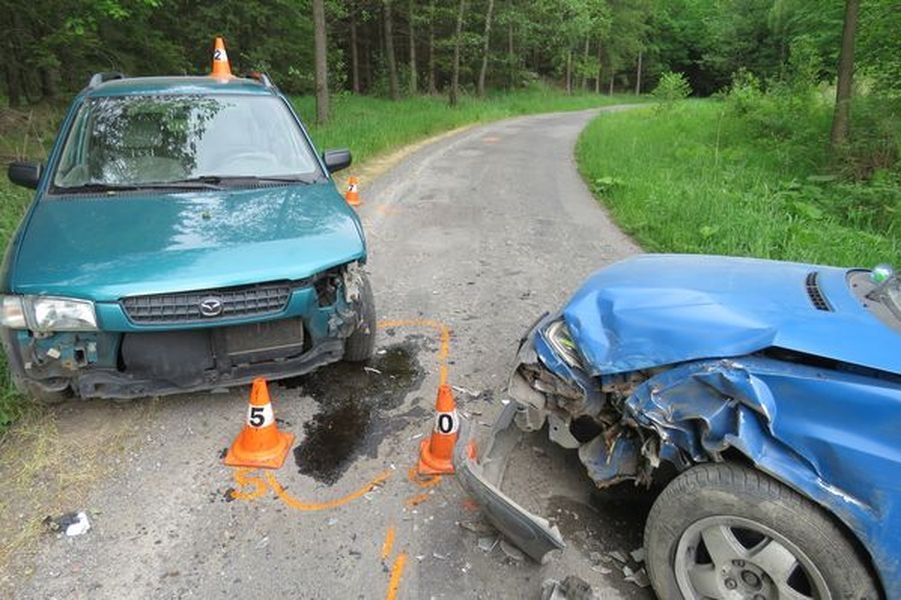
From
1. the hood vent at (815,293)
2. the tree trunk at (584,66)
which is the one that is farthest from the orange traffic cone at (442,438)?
the tree trunk at (584,66)

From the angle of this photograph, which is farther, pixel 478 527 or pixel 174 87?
pixel 174 87

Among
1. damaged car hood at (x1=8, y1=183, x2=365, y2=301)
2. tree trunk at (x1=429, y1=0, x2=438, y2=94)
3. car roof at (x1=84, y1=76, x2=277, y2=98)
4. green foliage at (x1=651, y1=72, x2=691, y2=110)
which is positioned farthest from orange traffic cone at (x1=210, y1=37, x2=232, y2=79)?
tree trunk at (x1=429, y1=0, x2=438, y2=94)

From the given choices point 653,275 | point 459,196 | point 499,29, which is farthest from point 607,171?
point 499,29

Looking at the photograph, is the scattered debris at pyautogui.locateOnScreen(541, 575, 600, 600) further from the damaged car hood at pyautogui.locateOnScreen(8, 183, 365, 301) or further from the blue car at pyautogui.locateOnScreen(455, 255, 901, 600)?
the damaged car hood at pyautogui.locateOnScreen(8, 183, 365, 301)

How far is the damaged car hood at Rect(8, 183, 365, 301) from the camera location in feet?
10.1

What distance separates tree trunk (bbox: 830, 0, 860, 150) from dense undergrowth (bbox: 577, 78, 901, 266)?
0.26 metres

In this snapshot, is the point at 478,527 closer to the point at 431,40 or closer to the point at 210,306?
the point at 210,306

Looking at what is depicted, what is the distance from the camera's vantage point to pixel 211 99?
15.6 feet

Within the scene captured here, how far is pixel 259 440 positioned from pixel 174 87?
309cm

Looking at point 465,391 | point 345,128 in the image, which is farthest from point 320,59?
point 465,391

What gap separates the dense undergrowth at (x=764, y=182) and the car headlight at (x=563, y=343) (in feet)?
15.1

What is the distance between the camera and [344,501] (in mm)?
3018

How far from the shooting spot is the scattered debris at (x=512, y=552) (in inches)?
105

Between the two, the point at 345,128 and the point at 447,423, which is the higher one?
the point at 345,128
